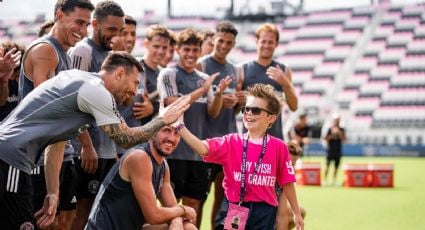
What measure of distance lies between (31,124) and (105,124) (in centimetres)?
51

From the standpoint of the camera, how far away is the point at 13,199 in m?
5.67

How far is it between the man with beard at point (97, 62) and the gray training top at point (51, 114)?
1674mm

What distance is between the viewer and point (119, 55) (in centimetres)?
587

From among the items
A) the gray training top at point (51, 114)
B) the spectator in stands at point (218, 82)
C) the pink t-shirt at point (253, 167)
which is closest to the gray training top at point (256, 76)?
the spectator in stands at point (218, 82)

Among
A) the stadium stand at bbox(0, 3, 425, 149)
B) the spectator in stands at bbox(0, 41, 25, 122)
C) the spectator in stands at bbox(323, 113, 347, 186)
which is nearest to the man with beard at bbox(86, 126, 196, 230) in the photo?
the spectator in stands at bbox(0, 41, 25, 122)

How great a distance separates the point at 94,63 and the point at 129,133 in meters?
2.01

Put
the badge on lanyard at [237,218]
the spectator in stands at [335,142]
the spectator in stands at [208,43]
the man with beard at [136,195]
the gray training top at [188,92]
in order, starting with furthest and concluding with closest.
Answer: the spectator in stands at [335,142]
the spectator in stands at [208,43]
the gray training top at [188,92]
the badge on lanyard at [237,218]
the man with beard at [136,195]

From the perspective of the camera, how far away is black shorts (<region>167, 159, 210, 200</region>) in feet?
29.9

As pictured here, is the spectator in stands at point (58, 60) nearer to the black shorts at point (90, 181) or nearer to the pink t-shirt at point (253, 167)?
the black shorts at point (90, 181)

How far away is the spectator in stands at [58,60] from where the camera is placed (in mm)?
6344

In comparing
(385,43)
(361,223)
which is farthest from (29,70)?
(385,43)

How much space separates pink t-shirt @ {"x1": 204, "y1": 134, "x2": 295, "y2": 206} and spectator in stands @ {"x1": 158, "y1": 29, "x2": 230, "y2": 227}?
69.1 inches

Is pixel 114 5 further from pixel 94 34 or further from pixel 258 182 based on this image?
pixel 258 182

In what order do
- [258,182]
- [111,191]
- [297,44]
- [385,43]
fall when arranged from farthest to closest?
[297,44], [385,43], [258,182], [111,191]
